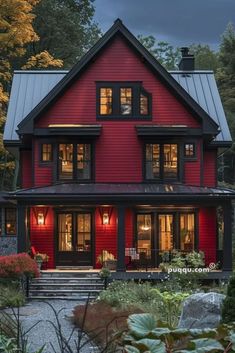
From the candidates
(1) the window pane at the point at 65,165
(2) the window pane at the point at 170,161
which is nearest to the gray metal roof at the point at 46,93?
(2) the window pane at the point at 170,161

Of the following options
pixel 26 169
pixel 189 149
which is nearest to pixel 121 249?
pixel 189 149

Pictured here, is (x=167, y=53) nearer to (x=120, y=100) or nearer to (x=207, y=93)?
(x=207, y=93)

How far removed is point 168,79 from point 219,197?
5240 millimetres

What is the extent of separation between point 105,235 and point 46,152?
3.97 m

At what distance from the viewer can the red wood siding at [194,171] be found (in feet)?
86.1

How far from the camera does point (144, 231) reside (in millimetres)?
25969

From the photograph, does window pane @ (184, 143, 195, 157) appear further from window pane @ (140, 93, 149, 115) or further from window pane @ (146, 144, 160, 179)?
window pane @ (140, 93, 149, 115)

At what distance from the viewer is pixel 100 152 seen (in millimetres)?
26125

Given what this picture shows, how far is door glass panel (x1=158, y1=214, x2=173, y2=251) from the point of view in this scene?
25.9m

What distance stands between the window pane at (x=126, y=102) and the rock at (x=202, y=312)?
1524cm

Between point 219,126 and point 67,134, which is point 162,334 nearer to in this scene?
point 67,134

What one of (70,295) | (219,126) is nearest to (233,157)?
(219,126)

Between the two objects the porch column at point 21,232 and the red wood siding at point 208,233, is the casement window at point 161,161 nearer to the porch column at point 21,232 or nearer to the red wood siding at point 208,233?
the red wood siding at point 208,233

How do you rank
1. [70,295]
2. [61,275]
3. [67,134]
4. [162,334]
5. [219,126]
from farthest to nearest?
[219,126] < [67,134] < [61,275] < [70,295] < [162,334]
